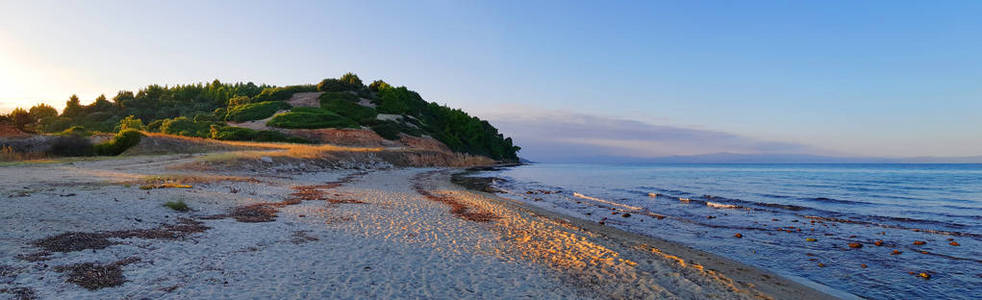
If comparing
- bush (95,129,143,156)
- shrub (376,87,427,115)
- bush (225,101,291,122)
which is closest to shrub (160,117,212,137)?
bush (225,101,291,122)

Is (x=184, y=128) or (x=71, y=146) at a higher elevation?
(x=184, y=128)

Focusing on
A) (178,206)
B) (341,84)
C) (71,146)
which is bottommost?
(178,206)

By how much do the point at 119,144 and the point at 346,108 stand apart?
48.6 metres

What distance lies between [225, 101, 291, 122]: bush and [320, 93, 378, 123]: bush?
868cm

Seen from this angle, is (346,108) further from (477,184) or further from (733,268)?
(733,268)

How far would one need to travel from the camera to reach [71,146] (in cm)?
3002

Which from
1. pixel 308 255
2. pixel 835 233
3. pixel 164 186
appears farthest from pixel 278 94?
pixel 835 233

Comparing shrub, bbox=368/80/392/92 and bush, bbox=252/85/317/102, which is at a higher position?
shrub, bbox=368/80/392/92

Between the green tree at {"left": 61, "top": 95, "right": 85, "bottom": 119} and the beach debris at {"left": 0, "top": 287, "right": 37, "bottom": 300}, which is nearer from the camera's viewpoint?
the beach debris at {"left": 0, "top": 287, "right": 37, "bottom": 300}

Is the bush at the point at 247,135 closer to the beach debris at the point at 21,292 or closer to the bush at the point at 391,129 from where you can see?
the bush at the point at 391,129

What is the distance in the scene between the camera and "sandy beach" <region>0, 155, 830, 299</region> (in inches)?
247

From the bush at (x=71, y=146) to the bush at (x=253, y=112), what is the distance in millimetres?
39500

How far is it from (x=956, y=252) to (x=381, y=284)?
15071 mm

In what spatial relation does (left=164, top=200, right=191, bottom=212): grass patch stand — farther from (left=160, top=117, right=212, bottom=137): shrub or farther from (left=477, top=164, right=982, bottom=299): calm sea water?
(left=160, top=117, right=212, bottom=137): shrub
